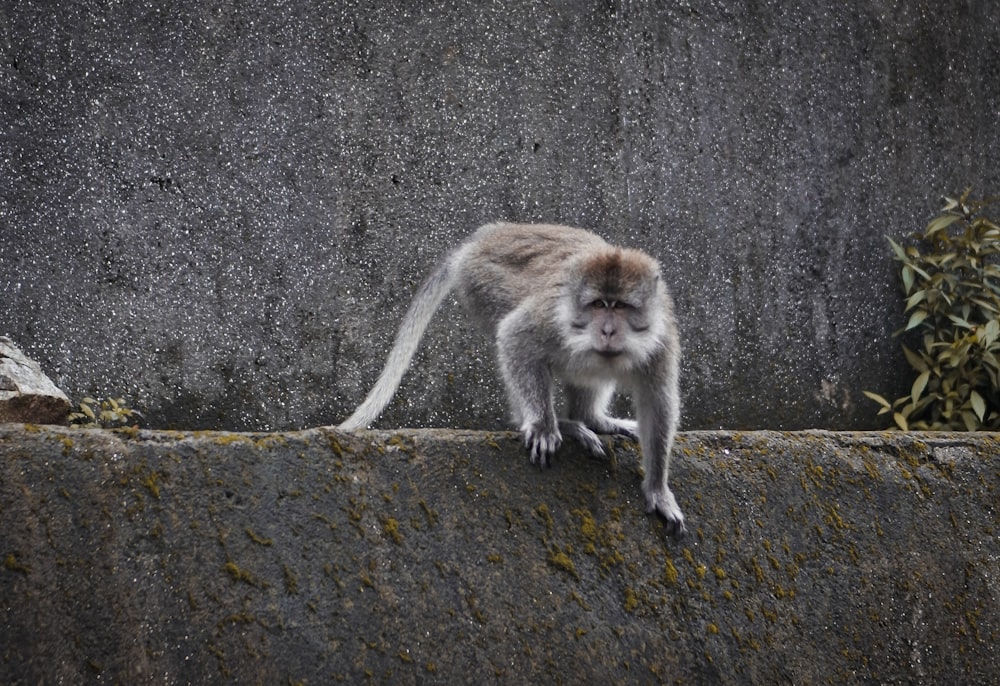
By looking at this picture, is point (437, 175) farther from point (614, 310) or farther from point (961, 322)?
point (961, 322)

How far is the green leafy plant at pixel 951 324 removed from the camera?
21.4 ft

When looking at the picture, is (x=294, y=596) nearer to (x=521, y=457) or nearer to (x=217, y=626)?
(x=217, y=626)

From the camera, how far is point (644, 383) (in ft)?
13.6

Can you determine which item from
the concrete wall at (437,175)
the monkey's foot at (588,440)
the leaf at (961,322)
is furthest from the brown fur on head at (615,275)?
the leaf at (961,322)

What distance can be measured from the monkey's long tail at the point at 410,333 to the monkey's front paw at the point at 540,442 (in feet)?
2.64

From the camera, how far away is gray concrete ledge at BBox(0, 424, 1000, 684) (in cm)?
285

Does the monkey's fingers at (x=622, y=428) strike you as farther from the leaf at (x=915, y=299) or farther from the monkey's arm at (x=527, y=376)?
the leaf at (x=915, y=299)

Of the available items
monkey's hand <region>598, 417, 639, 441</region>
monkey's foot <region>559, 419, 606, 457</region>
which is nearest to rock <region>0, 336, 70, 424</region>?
monkey's foot <region>559, 419, 606, 457</region>

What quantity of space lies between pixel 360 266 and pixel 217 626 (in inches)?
111

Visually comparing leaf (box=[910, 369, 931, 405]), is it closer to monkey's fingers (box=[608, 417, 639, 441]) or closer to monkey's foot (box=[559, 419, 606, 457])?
monkey's fingers (box=[608, 417, 639, 441])

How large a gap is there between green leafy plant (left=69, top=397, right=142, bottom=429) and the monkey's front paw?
1.91 m

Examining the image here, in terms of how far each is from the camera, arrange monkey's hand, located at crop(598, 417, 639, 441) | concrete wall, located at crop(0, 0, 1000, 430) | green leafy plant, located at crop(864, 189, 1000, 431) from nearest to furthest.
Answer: monkey's hand, located at crop(598, 417, 639, 441) → concrete wall, located at crop(0, 0, 1000, 430) → green leafy plant, located at crop(864, 189, 1000, 431)

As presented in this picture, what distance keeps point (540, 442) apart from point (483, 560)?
52 cm

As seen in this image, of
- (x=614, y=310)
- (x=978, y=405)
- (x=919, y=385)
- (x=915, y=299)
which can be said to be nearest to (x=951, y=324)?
(x=915, y=299)
